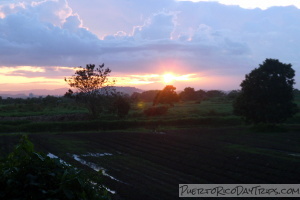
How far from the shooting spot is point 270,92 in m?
29.6

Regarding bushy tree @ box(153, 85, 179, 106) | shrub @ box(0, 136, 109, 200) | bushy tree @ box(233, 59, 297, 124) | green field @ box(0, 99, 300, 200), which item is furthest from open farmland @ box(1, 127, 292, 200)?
bushy tree @ box(153, 85, 179, 106)

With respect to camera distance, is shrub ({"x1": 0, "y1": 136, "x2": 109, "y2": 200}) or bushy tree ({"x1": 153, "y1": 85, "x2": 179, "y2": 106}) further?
bushy tree ({"x1": 153, "y1": 85, "x2": 179, "y2": 106})

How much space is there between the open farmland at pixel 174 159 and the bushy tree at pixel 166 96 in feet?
108

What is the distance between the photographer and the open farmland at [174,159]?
1209 cm

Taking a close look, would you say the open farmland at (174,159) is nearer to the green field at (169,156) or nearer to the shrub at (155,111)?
the green field at (169,156)

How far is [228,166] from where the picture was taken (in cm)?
1467

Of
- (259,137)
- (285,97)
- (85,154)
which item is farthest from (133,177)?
(285,97)

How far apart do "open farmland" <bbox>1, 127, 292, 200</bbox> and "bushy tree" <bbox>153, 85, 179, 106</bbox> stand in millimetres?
32955

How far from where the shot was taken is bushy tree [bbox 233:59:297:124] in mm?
29484

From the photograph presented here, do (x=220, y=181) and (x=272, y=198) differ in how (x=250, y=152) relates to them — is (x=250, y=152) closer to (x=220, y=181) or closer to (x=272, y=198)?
(x=220, y=181)

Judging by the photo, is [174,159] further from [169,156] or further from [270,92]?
[270,92]

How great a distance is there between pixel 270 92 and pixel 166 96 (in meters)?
31.3

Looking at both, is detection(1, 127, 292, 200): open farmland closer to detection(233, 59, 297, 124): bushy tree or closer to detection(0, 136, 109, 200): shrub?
detection(233, 59, 297, 124): bushy tree

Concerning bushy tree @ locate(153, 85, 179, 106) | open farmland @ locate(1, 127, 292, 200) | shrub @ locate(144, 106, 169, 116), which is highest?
bushy tree @ locate(153, 85, 179, 106)
